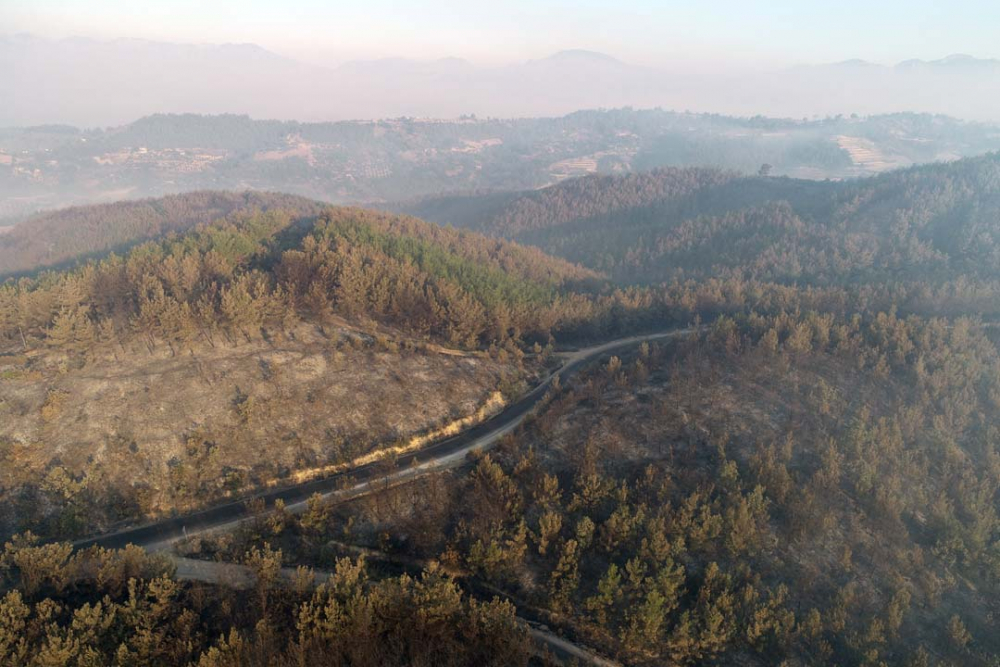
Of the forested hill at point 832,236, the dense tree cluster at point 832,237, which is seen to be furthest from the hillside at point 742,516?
the dense tree cluster at point 832,237

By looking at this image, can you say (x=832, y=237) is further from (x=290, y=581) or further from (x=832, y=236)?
(x=290, y=581)

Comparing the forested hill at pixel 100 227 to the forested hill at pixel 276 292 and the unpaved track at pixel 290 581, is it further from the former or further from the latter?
the unpaved track at pixel 290 581

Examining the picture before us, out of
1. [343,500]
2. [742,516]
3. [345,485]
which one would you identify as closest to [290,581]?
[343,500]

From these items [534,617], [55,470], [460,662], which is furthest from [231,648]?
[55,470]

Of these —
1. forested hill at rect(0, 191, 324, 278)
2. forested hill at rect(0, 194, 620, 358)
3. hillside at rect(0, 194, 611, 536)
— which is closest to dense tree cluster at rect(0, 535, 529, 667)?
hillside at rect(0, 194, 611, 536)

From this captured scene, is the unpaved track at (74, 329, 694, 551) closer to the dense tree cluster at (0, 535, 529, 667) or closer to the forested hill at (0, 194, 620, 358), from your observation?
the dense tree cluster at (0, 535, 529, 667)
